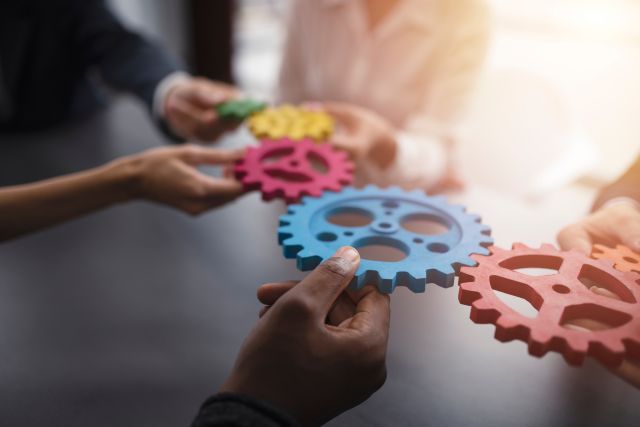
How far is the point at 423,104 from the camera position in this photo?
119 centimetres

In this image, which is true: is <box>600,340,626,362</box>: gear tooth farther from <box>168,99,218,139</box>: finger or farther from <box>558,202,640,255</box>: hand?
<box>168,99,218,139</box>: finger

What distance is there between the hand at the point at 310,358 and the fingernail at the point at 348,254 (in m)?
0.03

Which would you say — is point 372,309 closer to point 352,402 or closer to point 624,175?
point 352,402

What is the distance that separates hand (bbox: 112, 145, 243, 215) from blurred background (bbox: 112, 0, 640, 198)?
0.53 metres

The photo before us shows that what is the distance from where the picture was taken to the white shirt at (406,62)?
1079 mm

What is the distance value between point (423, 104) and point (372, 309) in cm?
81

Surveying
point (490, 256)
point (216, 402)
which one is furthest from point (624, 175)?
point (216, 402)

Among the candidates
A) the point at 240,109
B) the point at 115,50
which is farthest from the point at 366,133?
the point at 115,50

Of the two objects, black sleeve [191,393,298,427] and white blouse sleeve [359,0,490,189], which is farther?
white blouse sleeve [359,0,490,189]

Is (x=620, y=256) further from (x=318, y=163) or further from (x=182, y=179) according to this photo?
(x=182, y=179)

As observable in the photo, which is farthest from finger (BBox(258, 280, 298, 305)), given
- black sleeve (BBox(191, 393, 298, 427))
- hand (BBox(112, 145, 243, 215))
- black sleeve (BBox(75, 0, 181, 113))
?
black sleeve (BBox(75, 0, 181, 113))

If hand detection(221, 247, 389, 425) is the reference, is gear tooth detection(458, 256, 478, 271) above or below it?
above

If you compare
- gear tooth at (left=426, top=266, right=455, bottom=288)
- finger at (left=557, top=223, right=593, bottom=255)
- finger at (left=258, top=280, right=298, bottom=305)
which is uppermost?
finger at (left=557, top=223, right=593, bottom=255)

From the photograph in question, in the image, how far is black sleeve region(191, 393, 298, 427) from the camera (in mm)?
381
